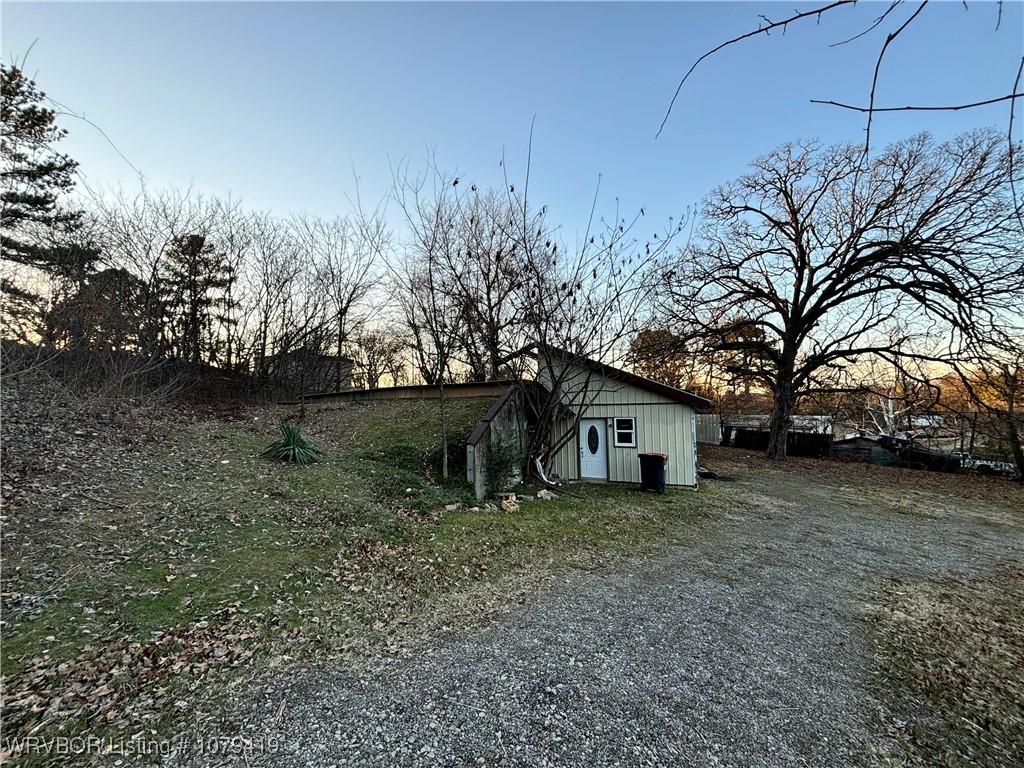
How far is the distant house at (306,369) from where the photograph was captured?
16047mm

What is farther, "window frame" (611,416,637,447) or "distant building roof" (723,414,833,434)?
"distant building roof" (723,414,833,434)

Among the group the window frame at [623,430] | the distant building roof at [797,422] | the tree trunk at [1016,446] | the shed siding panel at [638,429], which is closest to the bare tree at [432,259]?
the shed siding panel at [638,429]

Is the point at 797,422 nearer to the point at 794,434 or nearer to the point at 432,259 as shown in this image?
the point at 794,434

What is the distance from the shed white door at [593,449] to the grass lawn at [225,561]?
2313 mm

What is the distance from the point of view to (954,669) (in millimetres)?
3166

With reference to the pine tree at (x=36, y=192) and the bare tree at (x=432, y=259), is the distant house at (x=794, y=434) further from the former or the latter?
the pine tree at (x=36, y=192)

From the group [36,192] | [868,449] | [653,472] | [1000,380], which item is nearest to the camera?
[36,192]

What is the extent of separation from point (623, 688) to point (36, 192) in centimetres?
1412

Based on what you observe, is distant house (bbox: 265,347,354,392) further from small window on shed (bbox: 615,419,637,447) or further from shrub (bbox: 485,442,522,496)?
small window on shed (bbox: 615,419,637,447)

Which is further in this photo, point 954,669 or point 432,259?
point 432,259

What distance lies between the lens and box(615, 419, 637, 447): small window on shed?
10234mm

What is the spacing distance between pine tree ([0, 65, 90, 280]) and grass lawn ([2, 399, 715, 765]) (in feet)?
16.1

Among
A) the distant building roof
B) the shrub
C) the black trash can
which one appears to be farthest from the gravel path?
the distant building roof

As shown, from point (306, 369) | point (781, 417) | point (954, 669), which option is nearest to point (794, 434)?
point (781, 417)
